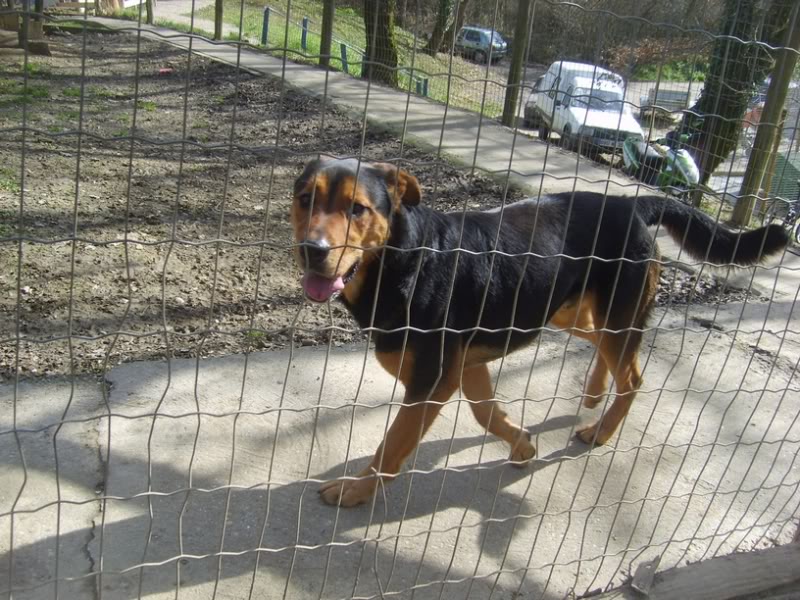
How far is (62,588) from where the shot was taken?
238cm

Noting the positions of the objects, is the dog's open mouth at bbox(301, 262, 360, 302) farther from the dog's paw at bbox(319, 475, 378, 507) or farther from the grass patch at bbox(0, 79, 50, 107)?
the grass patch at bbox(0, 79, 50, 107)

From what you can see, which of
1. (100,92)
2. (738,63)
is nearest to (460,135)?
(738,63)

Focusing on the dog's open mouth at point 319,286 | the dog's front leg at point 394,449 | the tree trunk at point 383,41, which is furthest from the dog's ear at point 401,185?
the tree trunk at point 383,41

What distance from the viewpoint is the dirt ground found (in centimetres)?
221

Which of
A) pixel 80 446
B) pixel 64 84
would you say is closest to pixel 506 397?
pixel 80 446

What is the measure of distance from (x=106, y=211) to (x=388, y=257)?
3847mm

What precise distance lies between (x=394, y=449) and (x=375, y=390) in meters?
1.02

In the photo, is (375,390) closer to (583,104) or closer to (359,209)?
(359,209)

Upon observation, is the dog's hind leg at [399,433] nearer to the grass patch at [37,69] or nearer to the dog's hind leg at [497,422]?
the dog's hind leg at [497,422]

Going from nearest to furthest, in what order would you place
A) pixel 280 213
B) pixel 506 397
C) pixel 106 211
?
pixel 506 397
pixel 106 211
pixel 280 213

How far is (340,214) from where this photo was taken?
2494mm

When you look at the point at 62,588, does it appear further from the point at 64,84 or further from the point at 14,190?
the point at 64,84

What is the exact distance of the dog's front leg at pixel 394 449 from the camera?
287 centimetres

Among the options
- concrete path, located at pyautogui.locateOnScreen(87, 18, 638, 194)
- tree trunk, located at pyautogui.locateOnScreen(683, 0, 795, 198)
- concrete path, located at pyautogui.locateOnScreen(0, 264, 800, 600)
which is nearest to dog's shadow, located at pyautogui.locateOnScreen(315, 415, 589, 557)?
concrete path, located at pyautogui.locateOnScreen(0, 264, 800, 600)
